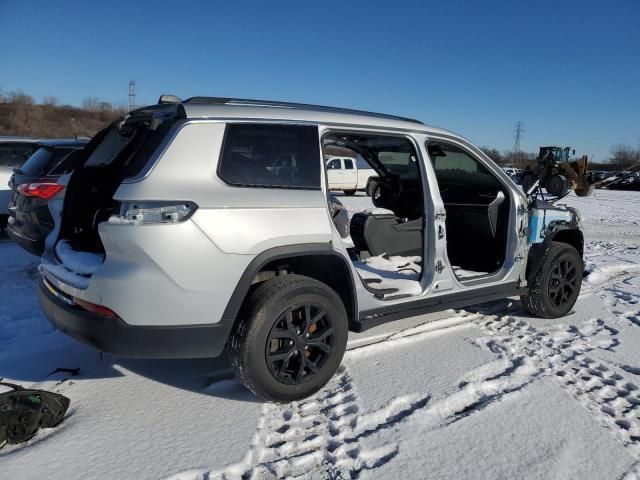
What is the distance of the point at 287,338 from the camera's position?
3002mm

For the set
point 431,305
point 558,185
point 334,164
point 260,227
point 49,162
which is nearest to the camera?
point 260,227

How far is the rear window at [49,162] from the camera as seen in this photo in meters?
6.45

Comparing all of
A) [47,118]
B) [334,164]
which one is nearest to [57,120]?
[47,118]

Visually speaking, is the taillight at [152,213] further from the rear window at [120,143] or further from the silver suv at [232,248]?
the rear window at [120,143]

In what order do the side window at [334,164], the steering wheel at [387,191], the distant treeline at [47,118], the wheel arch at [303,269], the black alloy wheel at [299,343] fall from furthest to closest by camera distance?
the distant treeline at [47,118]
the side window at [334,164]
the steering wheel at [387,191]
the black alloy wheel at [299,343]
the wheel arch at [303,269]

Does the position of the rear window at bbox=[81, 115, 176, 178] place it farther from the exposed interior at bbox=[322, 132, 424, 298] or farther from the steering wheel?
the steering wheel

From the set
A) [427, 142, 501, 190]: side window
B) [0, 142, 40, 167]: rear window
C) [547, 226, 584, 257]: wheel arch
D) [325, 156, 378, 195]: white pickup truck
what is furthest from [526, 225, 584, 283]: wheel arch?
[325, 156, 378, 195]: white pickup truck

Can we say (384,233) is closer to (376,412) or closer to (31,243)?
(376,412)

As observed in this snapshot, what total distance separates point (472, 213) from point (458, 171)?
52cm

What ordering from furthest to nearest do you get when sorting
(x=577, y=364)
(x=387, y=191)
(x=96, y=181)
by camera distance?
(x=387, y=191) → (x=577, y=364) → (x=96, y=181)

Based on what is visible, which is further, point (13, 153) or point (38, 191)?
point (13, 153)

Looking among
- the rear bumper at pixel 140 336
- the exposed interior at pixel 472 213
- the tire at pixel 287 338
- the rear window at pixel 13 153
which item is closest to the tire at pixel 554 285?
the exposed interior at pixel 472 213

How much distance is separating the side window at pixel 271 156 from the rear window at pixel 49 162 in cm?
434

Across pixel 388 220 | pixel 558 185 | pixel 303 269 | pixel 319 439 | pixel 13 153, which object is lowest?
pixel 319 439
